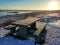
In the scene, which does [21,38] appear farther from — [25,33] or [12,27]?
[12,27]

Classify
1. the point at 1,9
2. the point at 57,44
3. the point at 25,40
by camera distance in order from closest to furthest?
the point at 57,44 < the point at 25,40 < the point at 1,9

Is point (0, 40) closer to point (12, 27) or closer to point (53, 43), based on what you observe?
Result: point (12, 27)

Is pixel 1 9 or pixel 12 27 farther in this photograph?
pixel 1 9

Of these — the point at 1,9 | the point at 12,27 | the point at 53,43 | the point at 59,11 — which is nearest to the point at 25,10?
the point at 1,9

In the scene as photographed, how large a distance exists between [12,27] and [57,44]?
3.86 feet

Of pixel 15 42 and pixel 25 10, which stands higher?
pixel 25 10

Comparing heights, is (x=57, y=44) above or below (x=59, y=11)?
below

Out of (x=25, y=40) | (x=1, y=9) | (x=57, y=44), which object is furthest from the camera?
(x=1, y=9)

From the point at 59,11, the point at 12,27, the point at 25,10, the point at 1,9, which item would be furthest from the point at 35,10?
the point at 12,27

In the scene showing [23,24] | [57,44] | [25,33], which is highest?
[23,24]

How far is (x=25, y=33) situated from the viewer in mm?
2752

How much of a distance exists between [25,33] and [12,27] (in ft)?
1.23

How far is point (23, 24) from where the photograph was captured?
266 cm

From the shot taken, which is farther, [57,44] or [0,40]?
[0,40]
